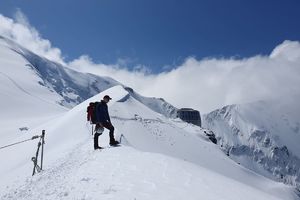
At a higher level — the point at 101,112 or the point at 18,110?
the point at 18,110

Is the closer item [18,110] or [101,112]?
[101,112]

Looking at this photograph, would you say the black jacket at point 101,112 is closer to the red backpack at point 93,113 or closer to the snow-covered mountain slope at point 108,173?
the red backpack at point 93,113

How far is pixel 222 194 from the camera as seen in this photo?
41.2 feet

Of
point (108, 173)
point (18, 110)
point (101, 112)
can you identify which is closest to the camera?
point (108, 173)

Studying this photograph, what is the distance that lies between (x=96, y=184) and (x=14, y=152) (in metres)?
20.8

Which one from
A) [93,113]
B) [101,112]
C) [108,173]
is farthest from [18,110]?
[108,173]

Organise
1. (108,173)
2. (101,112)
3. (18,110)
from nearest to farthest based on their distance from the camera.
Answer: (108,173)
(101,112)
(18,110)

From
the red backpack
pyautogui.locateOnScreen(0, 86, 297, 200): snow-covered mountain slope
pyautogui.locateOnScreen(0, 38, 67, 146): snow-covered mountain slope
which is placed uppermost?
pyautogui.locateOnScreen(0, 38, 67, 146): snow-covered mountain slope

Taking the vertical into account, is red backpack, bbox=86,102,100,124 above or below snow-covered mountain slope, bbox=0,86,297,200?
above

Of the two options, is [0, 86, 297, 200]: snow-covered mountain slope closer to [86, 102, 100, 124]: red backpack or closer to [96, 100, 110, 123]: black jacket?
[86, 102, 100, 124]: red backpack

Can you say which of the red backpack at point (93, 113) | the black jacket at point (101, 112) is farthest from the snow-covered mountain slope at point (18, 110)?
the black jacket at point (101, 112)

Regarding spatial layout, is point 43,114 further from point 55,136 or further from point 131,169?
point 131,169

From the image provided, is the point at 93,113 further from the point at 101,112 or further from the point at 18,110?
the point at 18,110

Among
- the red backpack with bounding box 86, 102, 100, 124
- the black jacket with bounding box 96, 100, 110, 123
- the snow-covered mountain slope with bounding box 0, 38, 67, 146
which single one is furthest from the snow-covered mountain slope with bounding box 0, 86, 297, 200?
the snow-covered mountain slope with bounding box 0, 38, 67, 146
